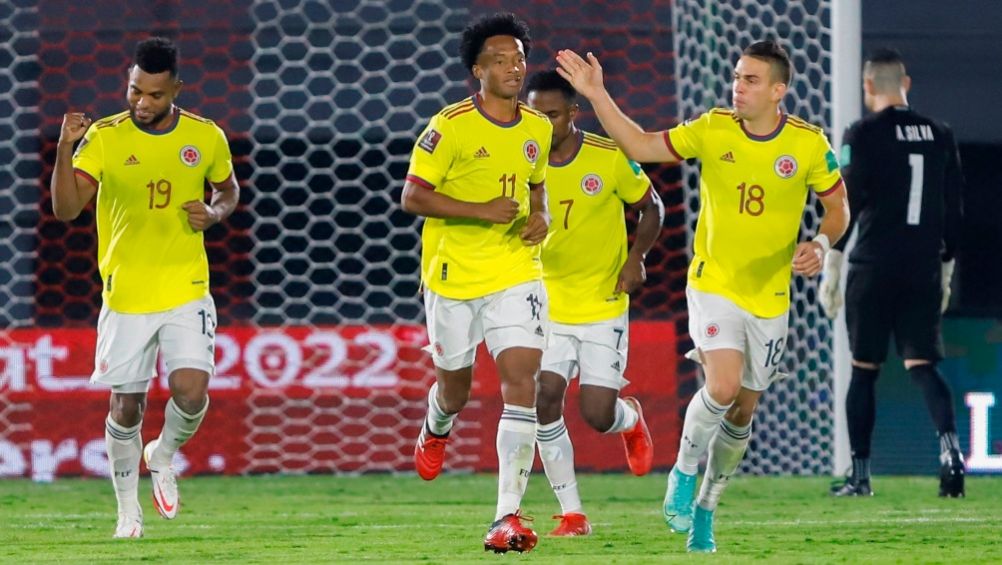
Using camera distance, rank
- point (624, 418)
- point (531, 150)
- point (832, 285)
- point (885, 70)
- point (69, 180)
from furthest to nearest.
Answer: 1. point (832, 285)
2. point (885, 70)
3. point (624, 418)
4. point (69, 180)
5. point (531, 150)

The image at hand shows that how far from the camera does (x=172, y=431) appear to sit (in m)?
6.80

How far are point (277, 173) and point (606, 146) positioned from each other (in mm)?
3175

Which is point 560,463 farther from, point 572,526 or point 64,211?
point 64,211

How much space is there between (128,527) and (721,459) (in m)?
2.17

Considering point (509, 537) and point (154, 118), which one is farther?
point (154, 118)

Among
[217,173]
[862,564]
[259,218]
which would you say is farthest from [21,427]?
[862,564]

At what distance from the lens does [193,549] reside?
6.00 m

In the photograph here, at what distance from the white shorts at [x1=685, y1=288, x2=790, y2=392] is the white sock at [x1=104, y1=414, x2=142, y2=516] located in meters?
2.11

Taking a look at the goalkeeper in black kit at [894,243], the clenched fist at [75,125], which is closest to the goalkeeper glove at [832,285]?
the goalkeeper in black kit at [894,243]

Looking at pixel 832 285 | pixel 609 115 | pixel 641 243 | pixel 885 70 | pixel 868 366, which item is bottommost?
pixel 868 366

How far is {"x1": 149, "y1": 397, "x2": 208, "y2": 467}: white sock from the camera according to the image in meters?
6.76

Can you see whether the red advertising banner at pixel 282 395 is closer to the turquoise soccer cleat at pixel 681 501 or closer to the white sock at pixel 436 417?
the white sock at pixel 436 417

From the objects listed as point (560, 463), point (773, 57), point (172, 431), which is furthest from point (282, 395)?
point (773, 57)

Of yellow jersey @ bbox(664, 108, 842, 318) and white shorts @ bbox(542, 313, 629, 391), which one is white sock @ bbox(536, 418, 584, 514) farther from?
yellow jersey @ bbox(664, 108, 842, 318)
